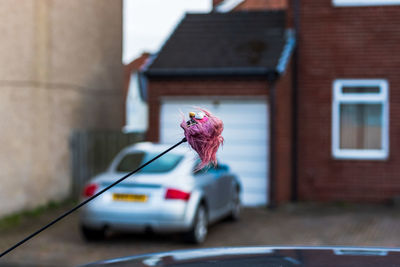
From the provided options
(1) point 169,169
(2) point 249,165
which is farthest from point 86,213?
(2) point 249,165

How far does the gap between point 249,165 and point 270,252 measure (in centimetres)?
1122

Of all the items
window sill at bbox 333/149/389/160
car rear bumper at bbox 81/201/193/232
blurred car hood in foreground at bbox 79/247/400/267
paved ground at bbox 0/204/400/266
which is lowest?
paved ground at bbox 0/204/400/266

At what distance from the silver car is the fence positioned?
15.8 feet

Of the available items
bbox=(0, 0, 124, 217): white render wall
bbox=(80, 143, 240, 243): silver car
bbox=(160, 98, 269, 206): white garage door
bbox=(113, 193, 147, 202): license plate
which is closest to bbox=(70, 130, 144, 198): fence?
bbox=(0, 0, 124, 217): white render wall

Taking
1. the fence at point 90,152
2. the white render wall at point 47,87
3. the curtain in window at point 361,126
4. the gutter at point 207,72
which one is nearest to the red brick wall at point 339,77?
the curtain in window at point 361,126

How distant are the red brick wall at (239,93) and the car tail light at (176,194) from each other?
4.30 m

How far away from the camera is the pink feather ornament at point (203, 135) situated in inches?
86.4

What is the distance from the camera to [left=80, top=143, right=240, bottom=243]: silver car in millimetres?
9531

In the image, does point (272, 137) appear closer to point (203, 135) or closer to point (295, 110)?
point (295, 110)

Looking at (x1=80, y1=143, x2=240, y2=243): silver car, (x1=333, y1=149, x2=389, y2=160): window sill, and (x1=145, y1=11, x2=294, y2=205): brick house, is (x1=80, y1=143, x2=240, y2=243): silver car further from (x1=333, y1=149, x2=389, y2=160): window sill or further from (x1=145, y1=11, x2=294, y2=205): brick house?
(x1=333, y1=149, x2=389, y2=160): window sill

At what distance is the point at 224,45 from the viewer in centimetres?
1480

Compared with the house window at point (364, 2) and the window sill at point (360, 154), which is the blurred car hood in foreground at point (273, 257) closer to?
the window sill at point (360, 154)

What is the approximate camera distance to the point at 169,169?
9.98 m

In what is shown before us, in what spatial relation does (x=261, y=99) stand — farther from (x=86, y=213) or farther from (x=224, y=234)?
(x=86, y=213)
